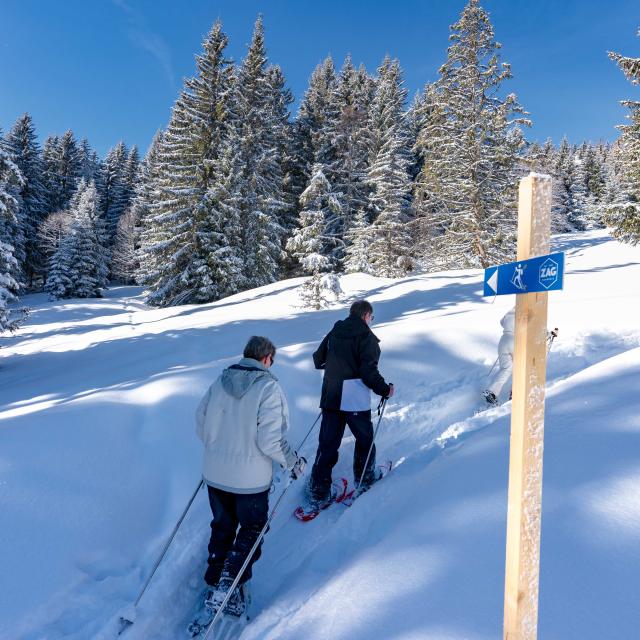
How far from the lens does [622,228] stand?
44.7 ft

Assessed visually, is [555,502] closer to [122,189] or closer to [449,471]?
[449,471]

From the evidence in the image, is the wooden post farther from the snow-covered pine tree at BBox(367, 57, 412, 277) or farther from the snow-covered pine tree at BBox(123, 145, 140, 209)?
the snow-covered pine tree at BBox(123, 145, 140, 209)

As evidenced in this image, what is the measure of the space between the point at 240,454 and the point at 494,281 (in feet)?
6.49

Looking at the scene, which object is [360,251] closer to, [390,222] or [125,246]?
[390,222]

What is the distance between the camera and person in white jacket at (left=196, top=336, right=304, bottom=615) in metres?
2.78

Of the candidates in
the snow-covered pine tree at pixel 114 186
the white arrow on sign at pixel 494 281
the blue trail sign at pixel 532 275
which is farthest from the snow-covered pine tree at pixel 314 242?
the snow-covered pine tree at pixel 114 186

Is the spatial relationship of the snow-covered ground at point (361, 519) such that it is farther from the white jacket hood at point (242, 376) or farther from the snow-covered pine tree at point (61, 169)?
Answer: the snow-covered pine tree at point (61, 169)

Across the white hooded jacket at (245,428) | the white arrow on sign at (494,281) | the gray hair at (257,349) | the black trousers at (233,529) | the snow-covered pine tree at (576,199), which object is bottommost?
the black trousers at (233,529)

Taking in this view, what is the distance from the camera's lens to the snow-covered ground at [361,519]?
2.09 meters

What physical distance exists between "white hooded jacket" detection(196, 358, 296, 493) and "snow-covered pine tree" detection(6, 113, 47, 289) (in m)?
42.8

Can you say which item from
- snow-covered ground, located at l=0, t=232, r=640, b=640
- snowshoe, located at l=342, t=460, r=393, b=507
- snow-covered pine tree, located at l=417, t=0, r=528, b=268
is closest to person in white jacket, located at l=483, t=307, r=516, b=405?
snow-covered ground, located at l=0, t=232, r=640, b=640

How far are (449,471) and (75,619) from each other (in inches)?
113

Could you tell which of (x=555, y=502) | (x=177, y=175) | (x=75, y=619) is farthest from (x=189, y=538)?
(x=177, y=175)

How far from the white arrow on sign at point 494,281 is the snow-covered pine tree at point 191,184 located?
2052cm
